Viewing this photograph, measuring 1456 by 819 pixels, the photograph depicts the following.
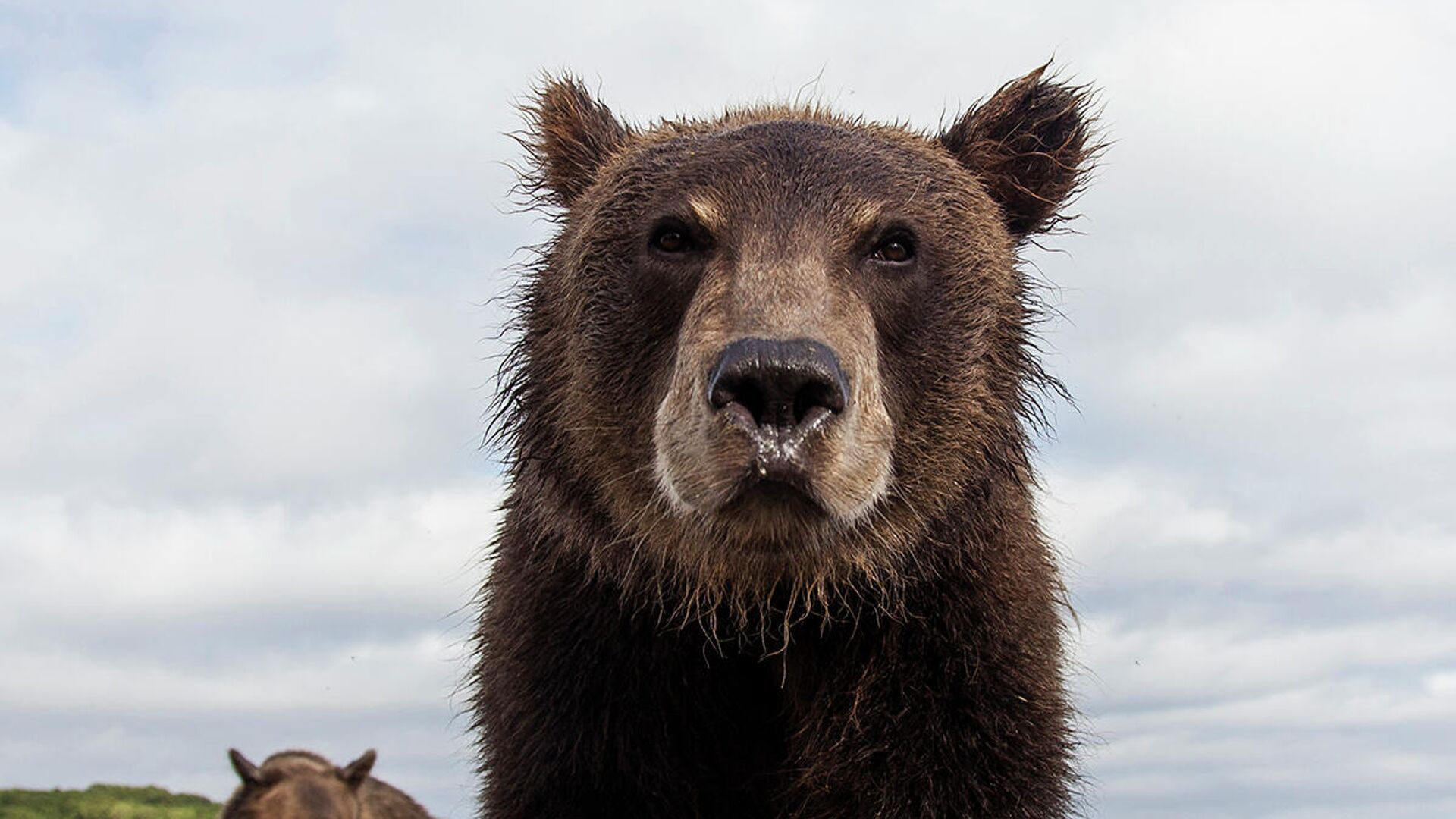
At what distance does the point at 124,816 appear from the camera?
1470 centimetres

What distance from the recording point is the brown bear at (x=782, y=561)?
5875 millimetres

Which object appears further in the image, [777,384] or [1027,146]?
[1027,146]

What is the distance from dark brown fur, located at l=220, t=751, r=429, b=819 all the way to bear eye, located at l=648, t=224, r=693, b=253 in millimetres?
2919

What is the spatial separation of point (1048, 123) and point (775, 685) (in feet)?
10.3

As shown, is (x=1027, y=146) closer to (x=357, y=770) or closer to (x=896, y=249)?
(x=896, y=249)

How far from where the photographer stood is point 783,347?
4902mm

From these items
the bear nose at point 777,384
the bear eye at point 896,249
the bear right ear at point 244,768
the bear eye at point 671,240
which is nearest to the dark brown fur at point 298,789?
the bear right ear at point 244,768

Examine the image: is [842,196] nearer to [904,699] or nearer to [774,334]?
[774,334]

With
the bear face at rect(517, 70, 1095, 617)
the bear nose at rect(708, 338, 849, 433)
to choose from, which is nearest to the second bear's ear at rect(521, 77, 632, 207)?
the bear face at rect(517, 70, 1095, 617)

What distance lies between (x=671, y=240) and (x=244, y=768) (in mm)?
3166

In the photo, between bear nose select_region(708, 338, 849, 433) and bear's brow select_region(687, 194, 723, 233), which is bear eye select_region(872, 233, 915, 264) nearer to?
bear's brow select_region(687, 194, 723, 233)

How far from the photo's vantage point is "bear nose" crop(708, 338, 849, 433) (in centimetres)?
486

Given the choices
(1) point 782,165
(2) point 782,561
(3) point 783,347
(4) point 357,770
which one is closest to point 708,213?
(1) point 782,165

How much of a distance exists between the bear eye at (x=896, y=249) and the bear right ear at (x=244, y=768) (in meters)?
3.72
